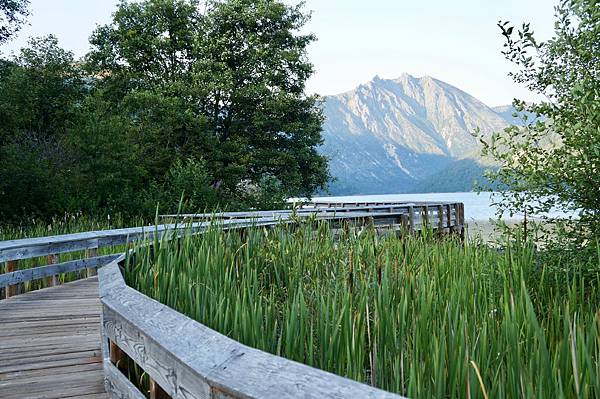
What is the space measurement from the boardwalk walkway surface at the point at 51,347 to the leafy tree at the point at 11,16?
48.2 ft

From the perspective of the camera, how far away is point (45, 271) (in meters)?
8.02

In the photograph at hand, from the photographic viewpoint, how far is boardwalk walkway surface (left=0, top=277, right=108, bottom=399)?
3795mm

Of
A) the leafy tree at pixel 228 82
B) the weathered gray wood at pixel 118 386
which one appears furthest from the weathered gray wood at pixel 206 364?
the leafy tree at pixel 228 82

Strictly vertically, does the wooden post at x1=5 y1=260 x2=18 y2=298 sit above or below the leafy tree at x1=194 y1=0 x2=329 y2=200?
below

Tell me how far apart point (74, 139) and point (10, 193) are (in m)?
2.80

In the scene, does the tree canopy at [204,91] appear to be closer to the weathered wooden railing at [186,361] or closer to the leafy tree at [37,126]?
the leafy tree at [37,126]

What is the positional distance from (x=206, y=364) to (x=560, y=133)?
4049 millimetres

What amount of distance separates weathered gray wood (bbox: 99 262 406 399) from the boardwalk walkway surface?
924 millimetres

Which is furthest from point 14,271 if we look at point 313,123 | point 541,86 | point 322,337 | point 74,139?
point 313,123

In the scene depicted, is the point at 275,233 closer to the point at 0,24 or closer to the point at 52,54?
the point at 0,24

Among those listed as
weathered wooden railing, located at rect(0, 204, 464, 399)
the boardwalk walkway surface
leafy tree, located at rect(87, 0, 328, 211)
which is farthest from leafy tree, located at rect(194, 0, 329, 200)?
weathered wooden railing, located at rect(0, 204, 464, 399)

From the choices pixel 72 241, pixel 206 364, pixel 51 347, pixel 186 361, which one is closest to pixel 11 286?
pixel 72 241

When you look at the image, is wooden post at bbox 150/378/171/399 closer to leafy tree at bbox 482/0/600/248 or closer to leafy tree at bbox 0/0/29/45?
leafy tree at bbox 482/0/600/248

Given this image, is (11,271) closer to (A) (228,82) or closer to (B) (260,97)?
(A) (228,82)
